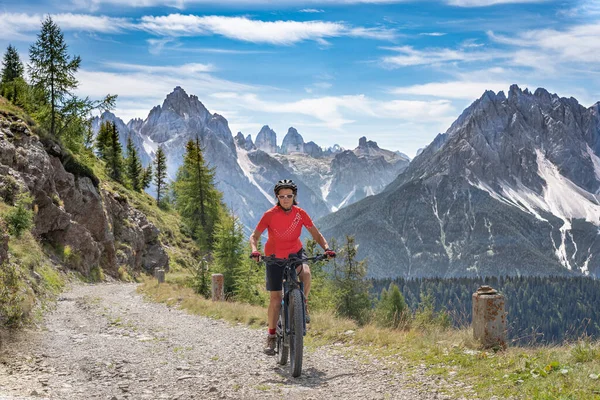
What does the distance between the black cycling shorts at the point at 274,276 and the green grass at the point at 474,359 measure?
2.09m

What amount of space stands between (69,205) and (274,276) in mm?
26280

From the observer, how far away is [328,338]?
34.7 feet

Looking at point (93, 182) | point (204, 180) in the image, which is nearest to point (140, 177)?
point (204, 180)

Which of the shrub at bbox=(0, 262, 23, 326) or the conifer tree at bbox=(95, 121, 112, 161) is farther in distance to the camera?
the conifer tree at bbox=(95, 121, 112, 161)

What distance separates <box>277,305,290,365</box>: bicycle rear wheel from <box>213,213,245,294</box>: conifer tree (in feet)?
53.6

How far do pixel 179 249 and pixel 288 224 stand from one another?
1753 inches

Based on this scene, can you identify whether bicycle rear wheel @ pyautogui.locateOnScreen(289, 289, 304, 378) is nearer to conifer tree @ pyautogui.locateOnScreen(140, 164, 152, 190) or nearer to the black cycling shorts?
the black cycling shorts

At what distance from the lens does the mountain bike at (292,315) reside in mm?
7539

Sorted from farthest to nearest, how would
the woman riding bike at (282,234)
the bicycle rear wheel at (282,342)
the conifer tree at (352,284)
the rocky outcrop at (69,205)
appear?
the conifer tree at (352,284) < the rocky outcrop at (69,205) < the woman riding bike at (282,234) < the bicycle rear wheel at (282,342)

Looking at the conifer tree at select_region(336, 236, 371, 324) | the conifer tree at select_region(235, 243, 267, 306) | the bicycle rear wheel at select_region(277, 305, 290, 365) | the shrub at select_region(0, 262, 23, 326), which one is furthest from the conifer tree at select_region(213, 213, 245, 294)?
the conifer tree at select_region(336, 236, 371, 324)

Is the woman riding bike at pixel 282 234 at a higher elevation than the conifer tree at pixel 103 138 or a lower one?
lower

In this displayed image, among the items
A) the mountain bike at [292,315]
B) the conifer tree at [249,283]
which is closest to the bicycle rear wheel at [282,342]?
the mountain bike at [292,315]

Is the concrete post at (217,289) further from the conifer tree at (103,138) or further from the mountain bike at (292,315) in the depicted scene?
the conifer tree at (103,138)

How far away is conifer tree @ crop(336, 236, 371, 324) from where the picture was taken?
43.9 metres
